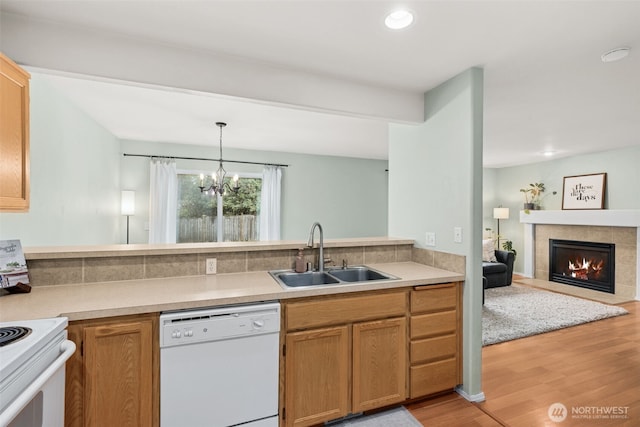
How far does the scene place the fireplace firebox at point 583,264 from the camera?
4879mm

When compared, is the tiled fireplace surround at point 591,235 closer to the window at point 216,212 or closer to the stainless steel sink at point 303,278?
the stainless steel sink at point 303,278

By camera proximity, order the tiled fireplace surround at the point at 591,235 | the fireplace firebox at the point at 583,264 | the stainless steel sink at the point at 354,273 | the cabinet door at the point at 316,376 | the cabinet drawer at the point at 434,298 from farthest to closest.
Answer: the fireplace firebox at the point at 583,264, the tiled fireplace surround at the point at 591,235, the stainless steel sink at the point at 354,273, the cabinet drawer at the point at 434,298, the cabinet door at the point at 316,376

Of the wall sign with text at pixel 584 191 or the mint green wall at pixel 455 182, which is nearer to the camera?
the mint green wall at pixel 455 182

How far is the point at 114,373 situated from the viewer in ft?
4.71

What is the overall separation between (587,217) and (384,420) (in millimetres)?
5172

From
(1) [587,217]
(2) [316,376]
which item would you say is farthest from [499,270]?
(2) [316,376]

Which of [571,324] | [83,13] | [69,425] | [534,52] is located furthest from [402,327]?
[571,324]

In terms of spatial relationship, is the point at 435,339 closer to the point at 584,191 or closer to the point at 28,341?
the point at 28,341

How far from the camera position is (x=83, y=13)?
5.24 feet

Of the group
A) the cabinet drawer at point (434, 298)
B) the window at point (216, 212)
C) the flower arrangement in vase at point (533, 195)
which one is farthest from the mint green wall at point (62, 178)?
the flower arrangement in vase at point (533, 195)

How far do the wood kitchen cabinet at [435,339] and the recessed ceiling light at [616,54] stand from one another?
1.81m

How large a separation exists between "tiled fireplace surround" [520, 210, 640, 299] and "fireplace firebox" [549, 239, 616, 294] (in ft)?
0.27

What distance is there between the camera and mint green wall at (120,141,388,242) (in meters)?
4.77

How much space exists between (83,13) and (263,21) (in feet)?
3.12
